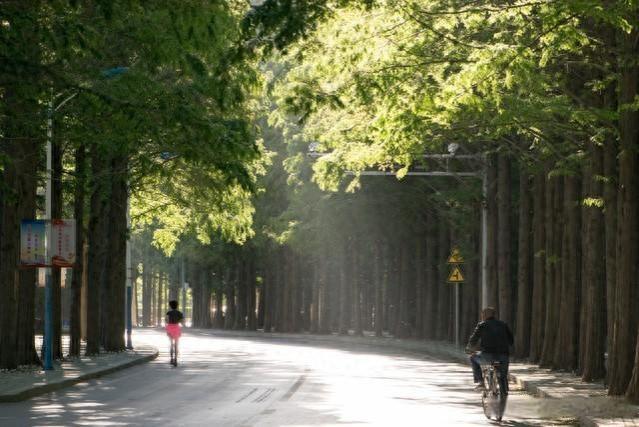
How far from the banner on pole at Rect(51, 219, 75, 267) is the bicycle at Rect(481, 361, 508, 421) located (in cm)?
1340

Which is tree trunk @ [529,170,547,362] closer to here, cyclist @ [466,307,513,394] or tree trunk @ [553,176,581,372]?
tree trunk @ [553,176,581,372]

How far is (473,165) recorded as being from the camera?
55062 mm

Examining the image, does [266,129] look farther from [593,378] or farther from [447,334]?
[593,378]

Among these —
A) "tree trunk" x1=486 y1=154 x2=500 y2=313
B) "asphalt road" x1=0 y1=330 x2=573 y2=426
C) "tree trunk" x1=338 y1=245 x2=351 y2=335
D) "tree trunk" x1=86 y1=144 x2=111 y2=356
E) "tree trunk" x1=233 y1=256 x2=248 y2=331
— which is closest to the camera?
"asphalt road" x1=0 y1=330 x2=573 y2=426

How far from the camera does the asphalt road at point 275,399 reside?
2133 centimetres

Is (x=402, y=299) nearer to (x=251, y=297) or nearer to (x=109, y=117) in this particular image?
(x=251, y=297)

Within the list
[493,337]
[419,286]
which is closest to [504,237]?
[419,286]

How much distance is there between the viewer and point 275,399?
84.3 ft

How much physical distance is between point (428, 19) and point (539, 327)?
1947cm

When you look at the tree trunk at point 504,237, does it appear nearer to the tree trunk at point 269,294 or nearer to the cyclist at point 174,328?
the cyclist at point 174,328

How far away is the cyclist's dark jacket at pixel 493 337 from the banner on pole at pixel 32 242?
13.0 meters

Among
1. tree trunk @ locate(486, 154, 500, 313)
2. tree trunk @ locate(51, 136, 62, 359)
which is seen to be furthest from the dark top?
tree trunk @ locate(486, 154, 500, 313)

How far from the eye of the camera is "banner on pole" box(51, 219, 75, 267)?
33.2m

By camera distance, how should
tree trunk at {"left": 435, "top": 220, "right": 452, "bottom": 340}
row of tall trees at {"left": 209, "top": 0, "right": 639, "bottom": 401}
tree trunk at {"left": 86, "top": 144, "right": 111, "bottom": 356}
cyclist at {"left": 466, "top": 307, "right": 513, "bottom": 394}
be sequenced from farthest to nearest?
tree trunk at {"left": 435, "top": 220, "right": 452, "bottom": 340} → tree trunk at {"left": 86, "top": 144, "right": 111, "bottom": 356} → cyclist at {"left": 466, "top": 307, "right": 513, "bottom": 394} → row of tall trees at {"left": 209, "top": 0, "right": 639, "bottom": 401}
